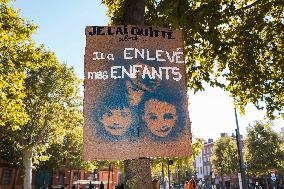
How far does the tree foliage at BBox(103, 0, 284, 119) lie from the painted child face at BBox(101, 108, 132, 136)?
543cm

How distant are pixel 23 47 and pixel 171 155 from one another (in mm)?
16796

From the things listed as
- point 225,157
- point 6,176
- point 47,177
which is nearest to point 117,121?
point 6,176

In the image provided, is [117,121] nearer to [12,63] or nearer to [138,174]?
[138,174]

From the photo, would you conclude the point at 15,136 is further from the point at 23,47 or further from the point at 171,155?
the point at 171,155

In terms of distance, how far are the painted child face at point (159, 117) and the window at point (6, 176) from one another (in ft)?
135

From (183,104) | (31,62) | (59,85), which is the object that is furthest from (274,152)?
(183,104)

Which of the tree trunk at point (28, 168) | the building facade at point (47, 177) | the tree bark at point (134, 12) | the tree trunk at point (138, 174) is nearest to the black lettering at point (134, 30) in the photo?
the tree bark at point (134, 12)

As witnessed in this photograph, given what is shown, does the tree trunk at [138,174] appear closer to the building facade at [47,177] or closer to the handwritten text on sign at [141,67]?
the handwritten text on sign at [141,67]

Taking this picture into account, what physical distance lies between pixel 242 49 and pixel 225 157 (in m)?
55.5

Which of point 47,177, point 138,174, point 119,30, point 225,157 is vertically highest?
point 225,157

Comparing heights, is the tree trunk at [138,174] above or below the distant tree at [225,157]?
below

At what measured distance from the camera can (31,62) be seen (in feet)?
59.4

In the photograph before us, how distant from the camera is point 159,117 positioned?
3.15 metres

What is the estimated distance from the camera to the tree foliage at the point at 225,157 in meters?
59.8
